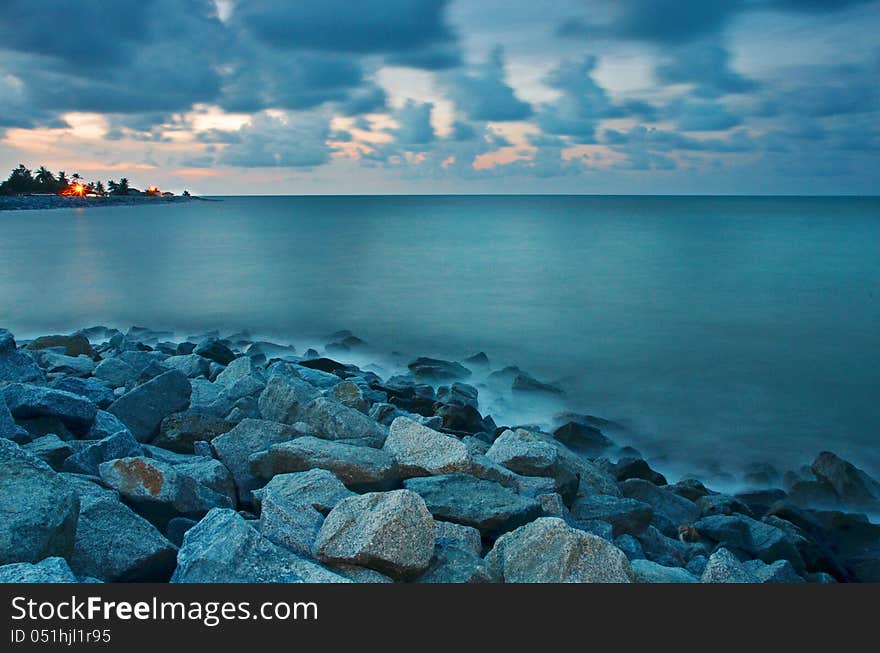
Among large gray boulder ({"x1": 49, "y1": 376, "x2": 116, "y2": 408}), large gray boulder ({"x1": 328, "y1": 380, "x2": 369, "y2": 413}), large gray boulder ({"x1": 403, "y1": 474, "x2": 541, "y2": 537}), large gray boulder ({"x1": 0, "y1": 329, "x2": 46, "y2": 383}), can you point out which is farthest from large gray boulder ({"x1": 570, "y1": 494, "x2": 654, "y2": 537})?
large gray boulder ({"x1": 0, "y1": 329, "x2": 46, "y2": 383})

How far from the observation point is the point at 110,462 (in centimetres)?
430

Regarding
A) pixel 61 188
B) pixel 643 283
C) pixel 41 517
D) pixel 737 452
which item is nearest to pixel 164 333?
pixel 737 452

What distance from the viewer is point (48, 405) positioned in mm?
5133

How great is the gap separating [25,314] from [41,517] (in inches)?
711

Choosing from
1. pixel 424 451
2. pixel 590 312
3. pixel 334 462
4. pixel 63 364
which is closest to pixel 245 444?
pixel 334 462

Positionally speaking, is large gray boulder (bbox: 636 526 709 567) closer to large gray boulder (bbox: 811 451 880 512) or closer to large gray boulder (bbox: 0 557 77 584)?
large gray boulder (bbox: 811 451 880 512)

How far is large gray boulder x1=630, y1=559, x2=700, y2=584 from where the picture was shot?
149 inches

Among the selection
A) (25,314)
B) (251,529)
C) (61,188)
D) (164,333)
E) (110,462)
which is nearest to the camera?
(251,529)

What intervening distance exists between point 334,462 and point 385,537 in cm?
147

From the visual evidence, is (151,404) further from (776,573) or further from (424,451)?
(776,573)

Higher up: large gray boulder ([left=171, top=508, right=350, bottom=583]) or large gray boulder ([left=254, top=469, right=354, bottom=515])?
large gray boulder ([left=171, top=508, right=350, bottom=583])

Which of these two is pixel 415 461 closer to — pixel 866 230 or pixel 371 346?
pixel 371 346

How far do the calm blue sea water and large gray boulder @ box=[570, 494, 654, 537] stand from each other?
4.07 meters

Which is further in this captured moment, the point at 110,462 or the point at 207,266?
the point at 207,266
